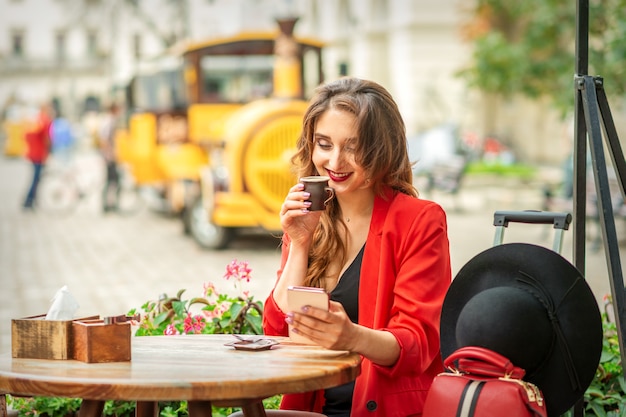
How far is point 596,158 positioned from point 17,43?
95768 millimetres

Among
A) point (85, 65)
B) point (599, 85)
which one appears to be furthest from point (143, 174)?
point (85, 65)

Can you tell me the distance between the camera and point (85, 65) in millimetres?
95125

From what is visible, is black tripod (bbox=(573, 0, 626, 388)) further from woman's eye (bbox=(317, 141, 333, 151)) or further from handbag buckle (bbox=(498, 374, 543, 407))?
woman's eye (bbox=(317, 141, 333, 151))

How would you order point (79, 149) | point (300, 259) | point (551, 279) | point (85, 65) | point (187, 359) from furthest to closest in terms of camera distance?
point (85, 65)
point (79, 149)
point (300, 259)
point (551, 279)
point (187, 359)

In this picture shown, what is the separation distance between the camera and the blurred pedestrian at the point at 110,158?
19297 millimetres

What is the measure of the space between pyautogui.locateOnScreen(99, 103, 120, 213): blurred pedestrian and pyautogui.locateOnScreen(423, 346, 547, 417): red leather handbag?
16697mm

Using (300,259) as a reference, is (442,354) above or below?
below

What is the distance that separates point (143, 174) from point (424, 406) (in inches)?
643

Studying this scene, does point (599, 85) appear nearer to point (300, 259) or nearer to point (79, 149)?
point (300, 259)

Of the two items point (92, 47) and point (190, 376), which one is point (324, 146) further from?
point (92, 47)

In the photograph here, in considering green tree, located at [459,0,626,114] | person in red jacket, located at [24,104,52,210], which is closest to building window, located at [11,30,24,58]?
person in red jacket, located at [24,104,52,210]

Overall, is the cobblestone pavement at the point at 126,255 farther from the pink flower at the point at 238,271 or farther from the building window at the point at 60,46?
the building window at the point at 60,46

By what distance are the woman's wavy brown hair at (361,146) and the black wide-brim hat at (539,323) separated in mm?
405

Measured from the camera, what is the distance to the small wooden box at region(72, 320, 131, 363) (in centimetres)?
285
